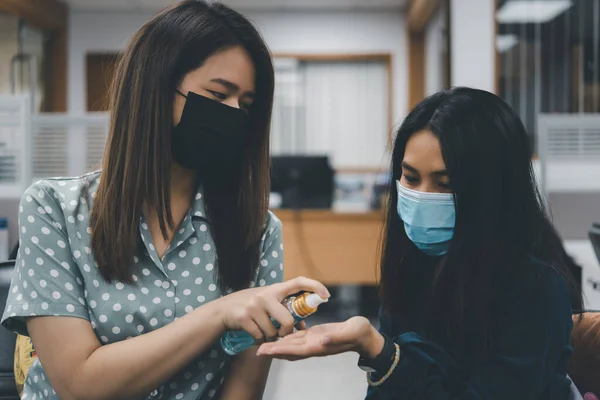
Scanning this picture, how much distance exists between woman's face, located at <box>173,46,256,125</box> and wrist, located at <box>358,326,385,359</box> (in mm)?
449

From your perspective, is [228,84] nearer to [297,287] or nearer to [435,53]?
[297,287]

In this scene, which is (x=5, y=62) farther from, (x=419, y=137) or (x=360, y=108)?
(x=419, y=137)

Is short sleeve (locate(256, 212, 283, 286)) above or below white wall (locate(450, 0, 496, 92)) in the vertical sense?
below

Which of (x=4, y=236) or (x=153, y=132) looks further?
(x=4, y=236)

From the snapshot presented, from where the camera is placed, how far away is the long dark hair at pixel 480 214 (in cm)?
96

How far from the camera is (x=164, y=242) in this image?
1031 mm

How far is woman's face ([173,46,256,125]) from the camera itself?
1018 mm

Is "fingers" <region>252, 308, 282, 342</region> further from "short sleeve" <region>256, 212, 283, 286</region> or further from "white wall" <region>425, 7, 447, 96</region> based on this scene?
"white wall" <region>425, 7, 447, 96</region>

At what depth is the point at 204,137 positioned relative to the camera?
40.8 inches

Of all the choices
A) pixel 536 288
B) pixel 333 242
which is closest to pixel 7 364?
pixel 536 288

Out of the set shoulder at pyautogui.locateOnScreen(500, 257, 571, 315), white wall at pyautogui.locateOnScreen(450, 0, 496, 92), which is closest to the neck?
shoulder at pyautogui.locateOnScreen(500, 257, 571, 315)

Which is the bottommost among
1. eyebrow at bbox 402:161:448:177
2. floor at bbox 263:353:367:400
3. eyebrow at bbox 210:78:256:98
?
floor at bbox 263:353:367:400

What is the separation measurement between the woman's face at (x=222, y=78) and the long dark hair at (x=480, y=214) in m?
Answer: 0.30

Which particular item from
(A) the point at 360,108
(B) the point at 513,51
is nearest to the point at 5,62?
(A) the point at 360,108
